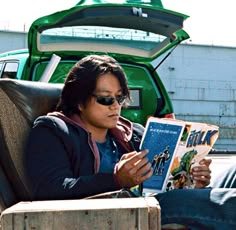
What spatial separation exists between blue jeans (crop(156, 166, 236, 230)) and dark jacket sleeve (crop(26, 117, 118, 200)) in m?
0.22

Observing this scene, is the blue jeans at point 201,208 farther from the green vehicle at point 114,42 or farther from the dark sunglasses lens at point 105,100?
the green vehicle at point 114,42

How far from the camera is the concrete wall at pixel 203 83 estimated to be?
29.2 m

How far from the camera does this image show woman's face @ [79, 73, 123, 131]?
232 cm

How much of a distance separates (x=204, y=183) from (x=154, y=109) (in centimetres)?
350

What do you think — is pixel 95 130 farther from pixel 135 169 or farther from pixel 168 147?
pixel 135 169

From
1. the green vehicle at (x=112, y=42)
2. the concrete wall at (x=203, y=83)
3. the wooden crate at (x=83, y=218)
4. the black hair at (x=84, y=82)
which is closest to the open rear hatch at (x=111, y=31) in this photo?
the green vehicle at (x=112, y=42)

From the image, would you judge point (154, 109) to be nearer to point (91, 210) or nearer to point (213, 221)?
point (213, 221)

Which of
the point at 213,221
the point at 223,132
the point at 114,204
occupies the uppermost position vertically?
the point at 114,204

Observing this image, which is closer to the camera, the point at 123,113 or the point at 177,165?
the point at 177,165

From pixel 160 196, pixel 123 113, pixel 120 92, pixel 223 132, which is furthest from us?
pixel 223 132

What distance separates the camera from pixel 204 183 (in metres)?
2.37

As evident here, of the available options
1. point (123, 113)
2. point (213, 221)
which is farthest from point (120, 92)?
point (123, 113)

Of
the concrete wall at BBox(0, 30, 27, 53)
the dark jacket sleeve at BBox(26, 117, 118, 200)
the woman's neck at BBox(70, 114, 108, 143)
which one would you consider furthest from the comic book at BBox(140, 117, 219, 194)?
the concrete wall at BBox(0, 30, 27, 53)

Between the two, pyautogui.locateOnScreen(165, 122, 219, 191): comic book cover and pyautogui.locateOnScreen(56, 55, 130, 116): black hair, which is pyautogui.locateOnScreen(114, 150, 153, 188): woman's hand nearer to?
pyautogui.locateOnScreen(165, 122, 219, 191): comic book cover
